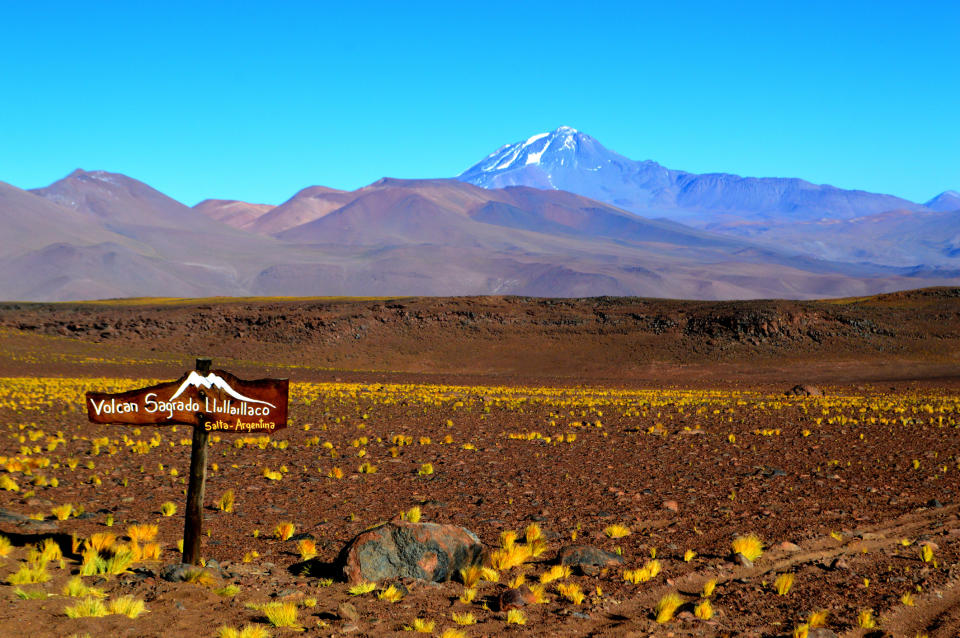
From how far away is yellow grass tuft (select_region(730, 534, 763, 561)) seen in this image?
942 cm

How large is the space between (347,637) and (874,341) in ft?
188

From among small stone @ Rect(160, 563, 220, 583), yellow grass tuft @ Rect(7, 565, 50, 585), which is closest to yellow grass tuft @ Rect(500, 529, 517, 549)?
small stone @ Rect(160, 563, 220, 583)

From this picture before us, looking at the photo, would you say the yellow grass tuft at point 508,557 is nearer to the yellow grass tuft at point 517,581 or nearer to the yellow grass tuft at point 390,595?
the yellow grass tuft at point 517,581

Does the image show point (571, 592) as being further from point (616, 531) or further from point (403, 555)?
point (616, 531)

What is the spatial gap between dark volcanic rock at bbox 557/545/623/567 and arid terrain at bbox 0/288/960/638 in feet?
→ 0.41

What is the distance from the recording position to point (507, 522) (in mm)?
11352

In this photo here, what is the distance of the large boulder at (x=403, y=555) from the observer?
835 cm

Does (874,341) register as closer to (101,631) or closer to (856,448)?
(856,448)

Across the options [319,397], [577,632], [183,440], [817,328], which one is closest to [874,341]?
[817,328]

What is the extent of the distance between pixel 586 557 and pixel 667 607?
1793 mm

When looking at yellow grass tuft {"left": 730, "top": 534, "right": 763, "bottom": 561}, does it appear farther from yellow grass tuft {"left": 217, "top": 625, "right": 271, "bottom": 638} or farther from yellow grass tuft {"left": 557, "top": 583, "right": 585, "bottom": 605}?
yellow grass tuft {"left": 217, "top": 625, "right": 271, "bottom": 638}

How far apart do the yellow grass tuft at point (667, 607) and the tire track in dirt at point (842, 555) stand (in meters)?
0.14

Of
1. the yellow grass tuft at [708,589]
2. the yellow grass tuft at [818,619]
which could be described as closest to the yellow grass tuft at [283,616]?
the yellow grass tuft at [708,589]

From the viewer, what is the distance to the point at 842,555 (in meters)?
9.52
